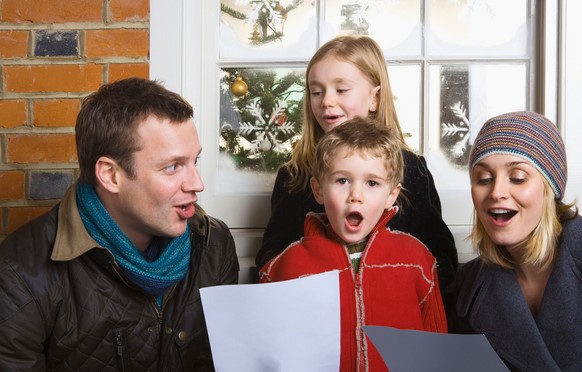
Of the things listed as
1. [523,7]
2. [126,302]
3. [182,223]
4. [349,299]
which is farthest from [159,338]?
[523,7]

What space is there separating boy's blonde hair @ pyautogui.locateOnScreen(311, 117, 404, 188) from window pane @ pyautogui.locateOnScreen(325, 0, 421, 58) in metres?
0.82

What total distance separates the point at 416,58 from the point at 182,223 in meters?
1.15

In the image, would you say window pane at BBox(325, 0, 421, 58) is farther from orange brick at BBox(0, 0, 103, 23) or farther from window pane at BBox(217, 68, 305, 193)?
orange brick at BBox(0, 0, 103, 23)

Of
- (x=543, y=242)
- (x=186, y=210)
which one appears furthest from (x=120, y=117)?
(x=543, y=242)

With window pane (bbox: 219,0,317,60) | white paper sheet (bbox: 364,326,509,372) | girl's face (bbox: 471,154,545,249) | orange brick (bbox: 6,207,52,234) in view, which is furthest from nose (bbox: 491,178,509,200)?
orange brick (bbox: 6,207,52,234)

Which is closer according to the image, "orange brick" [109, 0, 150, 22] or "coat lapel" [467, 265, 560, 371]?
"coat lapel" [467, 265, 560, 371]

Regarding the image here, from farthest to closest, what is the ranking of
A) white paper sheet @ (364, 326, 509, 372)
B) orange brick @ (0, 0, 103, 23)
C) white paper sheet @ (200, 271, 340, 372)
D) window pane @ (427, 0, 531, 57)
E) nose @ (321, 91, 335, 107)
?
window pane @ (427, 0, 531, 57) → orange brick @ (0, 0, 103, 23) → nose @ (321, 91, 335, 107) → white paper sheet @ (200, 271, 340, 372) → white paper sheet @ (364, 326, 509, 372)

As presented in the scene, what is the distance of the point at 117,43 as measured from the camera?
2.32m

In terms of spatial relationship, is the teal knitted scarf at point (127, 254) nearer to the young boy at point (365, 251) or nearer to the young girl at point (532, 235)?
the young boy at point (365, 251)

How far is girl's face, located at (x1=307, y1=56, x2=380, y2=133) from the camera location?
1990mm

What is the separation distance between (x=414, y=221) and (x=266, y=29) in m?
0.94

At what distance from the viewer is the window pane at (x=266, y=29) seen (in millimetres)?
2455

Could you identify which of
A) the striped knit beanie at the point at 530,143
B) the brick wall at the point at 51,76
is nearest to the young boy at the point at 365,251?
the striped knit beanie at the point at 530,143

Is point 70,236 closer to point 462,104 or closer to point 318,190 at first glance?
point 318,190
